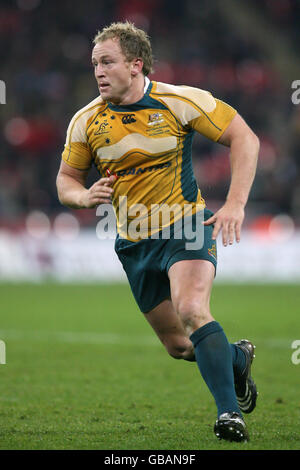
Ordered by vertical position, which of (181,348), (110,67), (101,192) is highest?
(110,67)

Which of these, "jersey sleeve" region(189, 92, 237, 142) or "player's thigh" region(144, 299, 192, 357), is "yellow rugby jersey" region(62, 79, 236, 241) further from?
"player's thigh" region(144, 299, 192, 357)

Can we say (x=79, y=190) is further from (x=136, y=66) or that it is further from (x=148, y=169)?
(x=136, y=66)

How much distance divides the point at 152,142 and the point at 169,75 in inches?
687

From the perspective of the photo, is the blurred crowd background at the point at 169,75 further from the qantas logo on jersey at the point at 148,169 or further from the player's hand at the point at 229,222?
the player's hand at the point at 229,222

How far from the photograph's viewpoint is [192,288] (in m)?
4.25

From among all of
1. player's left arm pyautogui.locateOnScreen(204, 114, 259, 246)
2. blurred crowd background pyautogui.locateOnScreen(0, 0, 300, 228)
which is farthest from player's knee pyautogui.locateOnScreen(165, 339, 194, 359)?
blurred crowd background pyautogui.locateOnScreen(0, 0, 300, 228)

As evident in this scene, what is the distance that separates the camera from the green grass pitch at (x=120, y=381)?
13.9 feet

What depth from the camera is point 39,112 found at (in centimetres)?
2144

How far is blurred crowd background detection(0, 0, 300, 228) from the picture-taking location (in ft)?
60.7
